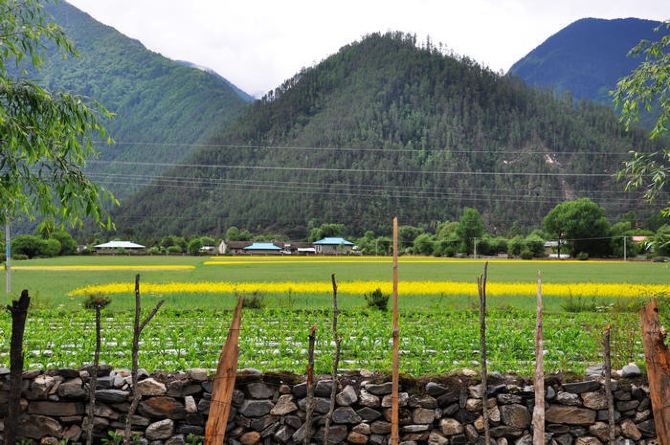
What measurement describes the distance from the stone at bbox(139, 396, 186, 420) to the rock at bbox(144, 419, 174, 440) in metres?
0.08

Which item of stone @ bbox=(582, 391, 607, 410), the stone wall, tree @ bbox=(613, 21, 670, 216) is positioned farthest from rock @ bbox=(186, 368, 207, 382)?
tree @ bbox=(613, 21, 670, 216)

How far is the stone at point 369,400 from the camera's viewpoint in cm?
638

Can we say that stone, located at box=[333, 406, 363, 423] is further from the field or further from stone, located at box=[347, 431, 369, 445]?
the field

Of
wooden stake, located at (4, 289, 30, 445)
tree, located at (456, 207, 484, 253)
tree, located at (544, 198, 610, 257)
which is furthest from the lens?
tree, located at (456, 207, 484, 253)

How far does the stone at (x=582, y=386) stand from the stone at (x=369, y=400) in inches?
81.8

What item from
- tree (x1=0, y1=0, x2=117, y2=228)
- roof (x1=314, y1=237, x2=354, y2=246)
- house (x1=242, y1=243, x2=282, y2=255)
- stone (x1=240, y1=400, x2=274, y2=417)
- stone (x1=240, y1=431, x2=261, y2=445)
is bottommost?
house (x1=242, y1=243, x2=282, y2=255)

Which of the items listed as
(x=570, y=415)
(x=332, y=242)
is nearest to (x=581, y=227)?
(x=332, y=242)

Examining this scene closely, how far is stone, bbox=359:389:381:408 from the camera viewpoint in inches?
251

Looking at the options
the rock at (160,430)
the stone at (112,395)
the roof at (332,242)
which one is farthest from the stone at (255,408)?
the roof at (332,242)

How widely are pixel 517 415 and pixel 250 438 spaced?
2.88 metres

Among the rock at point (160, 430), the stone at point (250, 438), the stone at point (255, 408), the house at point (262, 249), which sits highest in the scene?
the stone at point (255, 408)

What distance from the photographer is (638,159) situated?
343 inches

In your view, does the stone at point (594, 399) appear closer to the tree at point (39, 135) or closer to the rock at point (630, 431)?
the rock at point (630, 431)

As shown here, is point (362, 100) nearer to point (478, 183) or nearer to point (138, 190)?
point (478, 183)
